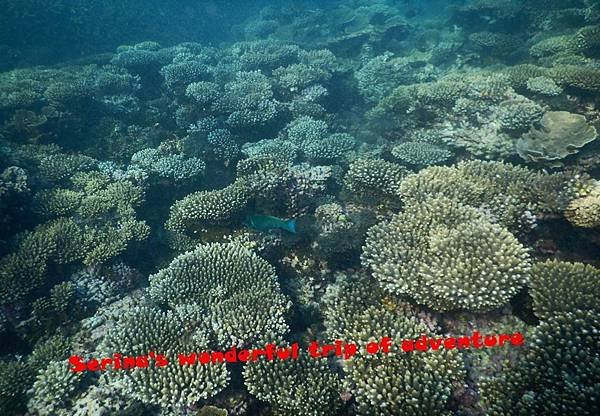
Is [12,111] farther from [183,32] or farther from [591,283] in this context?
[183,32]

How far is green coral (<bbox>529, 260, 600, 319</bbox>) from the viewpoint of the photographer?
3.57m

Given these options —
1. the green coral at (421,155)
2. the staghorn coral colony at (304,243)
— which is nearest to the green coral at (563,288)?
the staghorn coral colony at (304,243)

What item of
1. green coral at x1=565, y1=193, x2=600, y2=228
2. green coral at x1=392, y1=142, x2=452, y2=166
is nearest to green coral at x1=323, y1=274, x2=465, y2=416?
green coral at x1=565, y1=193, x2=600, y2=228

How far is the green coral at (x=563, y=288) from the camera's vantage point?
11.7 feet

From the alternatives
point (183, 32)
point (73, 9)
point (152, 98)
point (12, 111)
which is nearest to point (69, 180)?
point (12, 111)

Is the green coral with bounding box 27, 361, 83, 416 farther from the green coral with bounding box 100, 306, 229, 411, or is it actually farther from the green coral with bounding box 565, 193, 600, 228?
the green coral with bounding box 565, 193, 600, 228

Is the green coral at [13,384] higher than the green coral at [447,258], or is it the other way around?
the green coral at [447,258]

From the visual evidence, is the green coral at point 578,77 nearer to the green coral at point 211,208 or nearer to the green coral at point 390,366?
the green coral at point 390,366

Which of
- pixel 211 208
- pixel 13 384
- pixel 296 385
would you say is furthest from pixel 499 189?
pixel 13 384

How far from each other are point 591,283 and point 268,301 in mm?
3656

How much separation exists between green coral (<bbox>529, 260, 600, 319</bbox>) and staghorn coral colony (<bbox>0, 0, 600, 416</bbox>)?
0.07 ft

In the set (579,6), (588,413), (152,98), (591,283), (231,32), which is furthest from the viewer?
(231,32)

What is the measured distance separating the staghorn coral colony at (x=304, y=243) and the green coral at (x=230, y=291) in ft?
0.09

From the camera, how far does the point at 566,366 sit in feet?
10.4
